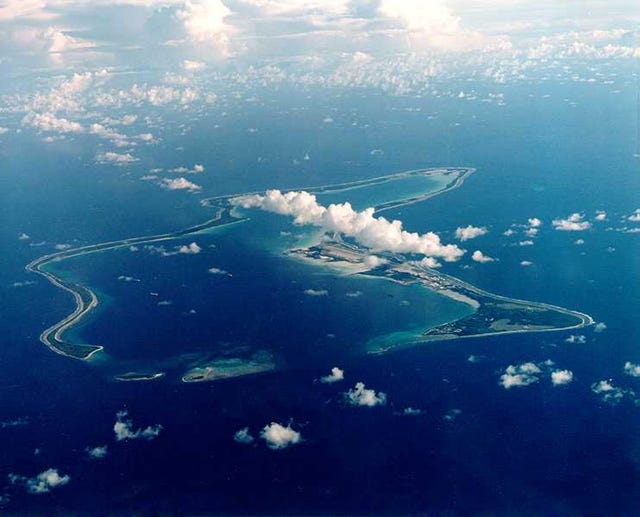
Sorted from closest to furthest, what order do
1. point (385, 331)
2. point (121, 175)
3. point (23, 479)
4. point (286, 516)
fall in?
point (286, 516), point (23, 479), point (385, 331), point (121, 175)

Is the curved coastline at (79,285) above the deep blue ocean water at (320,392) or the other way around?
above

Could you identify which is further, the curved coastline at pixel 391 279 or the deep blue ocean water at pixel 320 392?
the curved coastline at pixel 391 279

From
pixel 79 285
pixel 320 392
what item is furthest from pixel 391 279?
pixel 79 285

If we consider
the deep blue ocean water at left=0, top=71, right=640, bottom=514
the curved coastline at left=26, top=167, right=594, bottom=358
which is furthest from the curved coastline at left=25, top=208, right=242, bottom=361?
the deep blue ocean water at left=0, top=71, right=640, bottom=514

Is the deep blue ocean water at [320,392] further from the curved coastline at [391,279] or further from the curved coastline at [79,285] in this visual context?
the curved coastline at [391,279]

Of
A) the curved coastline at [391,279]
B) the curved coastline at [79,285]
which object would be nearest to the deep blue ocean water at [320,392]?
the curved coastline at [79,285]

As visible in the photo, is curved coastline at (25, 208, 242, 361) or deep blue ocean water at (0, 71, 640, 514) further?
curved coastline at (25, 208, 242, 361)

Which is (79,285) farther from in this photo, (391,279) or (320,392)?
(320,392)

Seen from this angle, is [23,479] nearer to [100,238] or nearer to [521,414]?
[521,414]

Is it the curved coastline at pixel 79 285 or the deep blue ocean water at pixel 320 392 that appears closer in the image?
the deep blue ocean water at pixel 320 392

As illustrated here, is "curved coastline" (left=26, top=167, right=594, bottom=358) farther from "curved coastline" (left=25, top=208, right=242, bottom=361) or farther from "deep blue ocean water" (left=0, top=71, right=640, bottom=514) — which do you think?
"deep blue ocean water" (left=0, top=71, right=640, bottom=514)

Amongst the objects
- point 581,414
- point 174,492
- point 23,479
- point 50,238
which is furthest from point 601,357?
point 50,238
